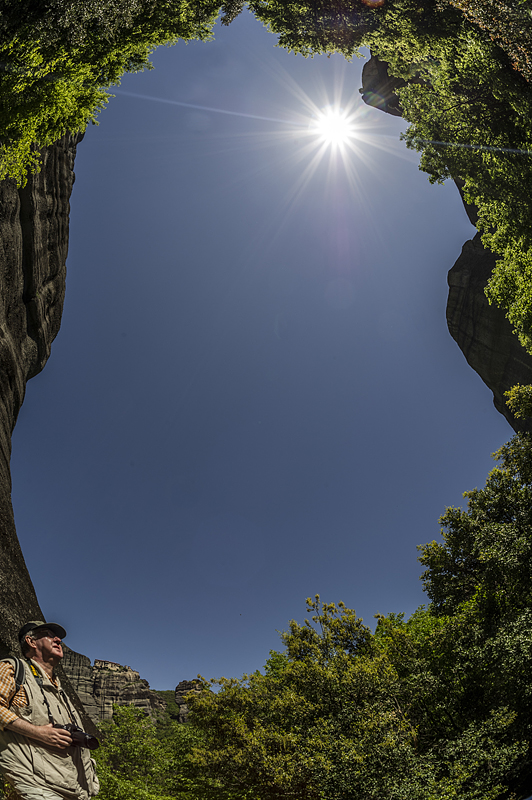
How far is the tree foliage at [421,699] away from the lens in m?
10.4

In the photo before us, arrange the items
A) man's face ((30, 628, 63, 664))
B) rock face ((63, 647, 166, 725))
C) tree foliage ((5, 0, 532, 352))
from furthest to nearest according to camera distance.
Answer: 1. rock face ((63, 647, 166, 725))
2. tree foliage ((5, 0, 532, 352))
3. man's face ((30, 628, 63, 664))

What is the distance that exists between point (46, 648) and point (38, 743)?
748 millimetres

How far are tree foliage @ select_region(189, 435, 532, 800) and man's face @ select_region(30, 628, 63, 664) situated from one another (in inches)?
442

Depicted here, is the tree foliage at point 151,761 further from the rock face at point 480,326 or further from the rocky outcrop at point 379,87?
the rocky outcrop at point 379,87

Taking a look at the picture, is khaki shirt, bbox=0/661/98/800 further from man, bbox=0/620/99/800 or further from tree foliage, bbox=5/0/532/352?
tree foliage, bbox=5/0/532/352

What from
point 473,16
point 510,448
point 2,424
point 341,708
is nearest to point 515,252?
point 473,16

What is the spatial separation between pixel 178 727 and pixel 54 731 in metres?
20.9

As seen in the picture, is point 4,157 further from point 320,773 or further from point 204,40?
point 320,773

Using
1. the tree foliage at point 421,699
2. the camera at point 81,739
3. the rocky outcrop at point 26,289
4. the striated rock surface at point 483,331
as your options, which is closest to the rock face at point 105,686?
the tree foliage at point 421,699

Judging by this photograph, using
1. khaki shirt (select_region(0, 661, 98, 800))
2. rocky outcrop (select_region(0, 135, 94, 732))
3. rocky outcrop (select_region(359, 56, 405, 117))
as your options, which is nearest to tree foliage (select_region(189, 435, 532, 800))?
rocky outcrop (select_region(0, 135, 94, 732))

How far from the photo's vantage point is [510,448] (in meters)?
16.0

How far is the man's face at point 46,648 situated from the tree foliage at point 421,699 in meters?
11.2

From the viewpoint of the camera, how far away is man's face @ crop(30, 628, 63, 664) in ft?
10.8

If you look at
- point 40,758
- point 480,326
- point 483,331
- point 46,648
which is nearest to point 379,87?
point 480,326
